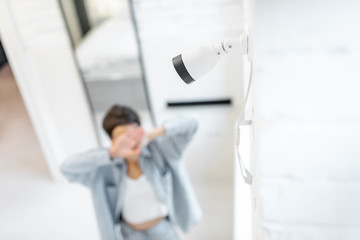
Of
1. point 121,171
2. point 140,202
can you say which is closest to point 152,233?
point 140,202

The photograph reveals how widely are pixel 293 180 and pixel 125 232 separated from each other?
1054mm

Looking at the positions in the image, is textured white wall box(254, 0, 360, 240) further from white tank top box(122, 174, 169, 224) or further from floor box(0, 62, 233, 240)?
floor box(0, 62, 233, 240)

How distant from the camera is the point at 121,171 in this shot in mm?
1329

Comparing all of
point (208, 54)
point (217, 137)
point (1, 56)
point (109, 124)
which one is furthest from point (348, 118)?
point (1, 56)

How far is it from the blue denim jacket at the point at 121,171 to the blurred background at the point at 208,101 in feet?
0.86

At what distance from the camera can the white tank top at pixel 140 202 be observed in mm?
1353

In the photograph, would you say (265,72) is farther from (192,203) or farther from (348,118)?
→ (192,203)

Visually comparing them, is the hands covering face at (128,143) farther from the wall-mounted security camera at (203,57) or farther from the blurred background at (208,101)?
the wall-mounted security camera at (203,57)

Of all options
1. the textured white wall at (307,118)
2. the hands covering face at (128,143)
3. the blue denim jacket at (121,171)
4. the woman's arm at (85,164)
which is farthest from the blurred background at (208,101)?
the woman's arm at (85,164)

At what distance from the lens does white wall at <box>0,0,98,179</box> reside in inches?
67.4

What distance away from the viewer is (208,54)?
53cm

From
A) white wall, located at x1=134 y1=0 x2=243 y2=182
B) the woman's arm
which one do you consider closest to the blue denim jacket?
the woman's arm

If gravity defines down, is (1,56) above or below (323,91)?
below

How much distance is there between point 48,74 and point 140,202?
0.95m
